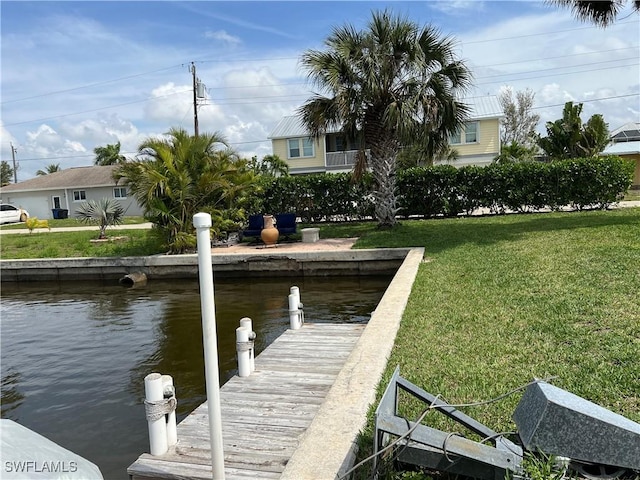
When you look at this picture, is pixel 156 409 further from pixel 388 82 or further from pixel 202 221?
pixel 388 82

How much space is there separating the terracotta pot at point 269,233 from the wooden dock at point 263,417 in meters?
8.68

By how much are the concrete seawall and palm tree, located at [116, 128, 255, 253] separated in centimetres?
99

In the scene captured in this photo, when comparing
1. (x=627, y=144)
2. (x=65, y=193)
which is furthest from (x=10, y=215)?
(x=627, y=144)

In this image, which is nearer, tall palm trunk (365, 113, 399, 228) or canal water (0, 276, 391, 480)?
canal water (0, 276, 391, 480)

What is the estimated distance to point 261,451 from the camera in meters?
3.62

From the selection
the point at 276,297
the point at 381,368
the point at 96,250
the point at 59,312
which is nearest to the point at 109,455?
the point at 381,368

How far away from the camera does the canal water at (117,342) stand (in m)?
5.22

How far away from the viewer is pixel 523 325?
205 inches

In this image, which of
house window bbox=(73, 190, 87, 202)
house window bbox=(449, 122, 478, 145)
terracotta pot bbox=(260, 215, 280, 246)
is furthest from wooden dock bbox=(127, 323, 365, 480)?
house window bbox=(73, 190, 87, 202)

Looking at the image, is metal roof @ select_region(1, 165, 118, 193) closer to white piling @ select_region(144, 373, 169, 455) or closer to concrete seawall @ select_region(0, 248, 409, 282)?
concrete seawall @ select_region(0, 248, 409, 282)

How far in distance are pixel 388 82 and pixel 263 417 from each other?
11997mm

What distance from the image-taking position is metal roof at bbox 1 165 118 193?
35406 millimetres

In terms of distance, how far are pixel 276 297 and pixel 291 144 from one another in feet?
84.8

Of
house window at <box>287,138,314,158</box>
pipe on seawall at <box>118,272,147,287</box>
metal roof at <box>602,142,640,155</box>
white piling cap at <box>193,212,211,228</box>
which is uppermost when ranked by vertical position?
house window at <box>287,138,314,158</box>
